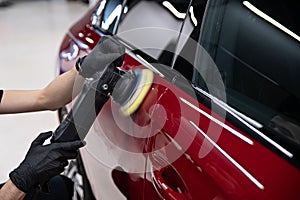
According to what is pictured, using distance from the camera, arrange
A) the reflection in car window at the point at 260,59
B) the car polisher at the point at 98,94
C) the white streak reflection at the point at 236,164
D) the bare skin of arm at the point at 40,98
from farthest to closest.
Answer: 1. the bare skin of arm at the point at 40,98
2. the car polisher at the point at 98,94
3. the reflection in car window at the point at 260,59
4. the white streak reflection at the point at 236,164

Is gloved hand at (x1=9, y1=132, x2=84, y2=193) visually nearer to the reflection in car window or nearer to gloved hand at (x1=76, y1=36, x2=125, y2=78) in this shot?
gloved hand at (x1=76, y1=36, x2=125, y2=78)

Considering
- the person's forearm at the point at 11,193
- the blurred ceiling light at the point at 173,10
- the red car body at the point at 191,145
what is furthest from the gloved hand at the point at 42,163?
the blurred ceiling light at the point at 173,10

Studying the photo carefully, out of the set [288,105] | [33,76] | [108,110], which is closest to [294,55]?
[288,105]

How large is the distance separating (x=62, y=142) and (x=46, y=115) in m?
1.95

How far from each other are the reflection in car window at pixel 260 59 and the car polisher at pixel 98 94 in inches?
6.0

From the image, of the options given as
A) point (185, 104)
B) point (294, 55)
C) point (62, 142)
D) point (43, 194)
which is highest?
point (294, 55)

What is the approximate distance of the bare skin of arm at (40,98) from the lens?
5.00ft

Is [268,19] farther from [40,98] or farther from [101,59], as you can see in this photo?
[40,98]

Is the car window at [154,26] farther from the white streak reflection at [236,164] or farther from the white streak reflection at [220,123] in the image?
the white streak reflection at [236,164]

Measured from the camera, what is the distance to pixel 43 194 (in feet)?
4.90

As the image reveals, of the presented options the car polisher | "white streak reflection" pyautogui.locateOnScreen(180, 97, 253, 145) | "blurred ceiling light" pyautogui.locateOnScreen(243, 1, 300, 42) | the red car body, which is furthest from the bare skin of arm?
"blurred ceiling light" pyautogui.locateOnScreen(243, 1, 300, 42)

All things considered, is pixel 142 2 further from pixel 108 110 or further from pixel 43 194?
pixel 43 194

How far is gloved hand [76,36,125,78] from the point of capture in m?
1.15

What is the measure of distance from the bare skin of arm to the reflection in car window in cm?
54
